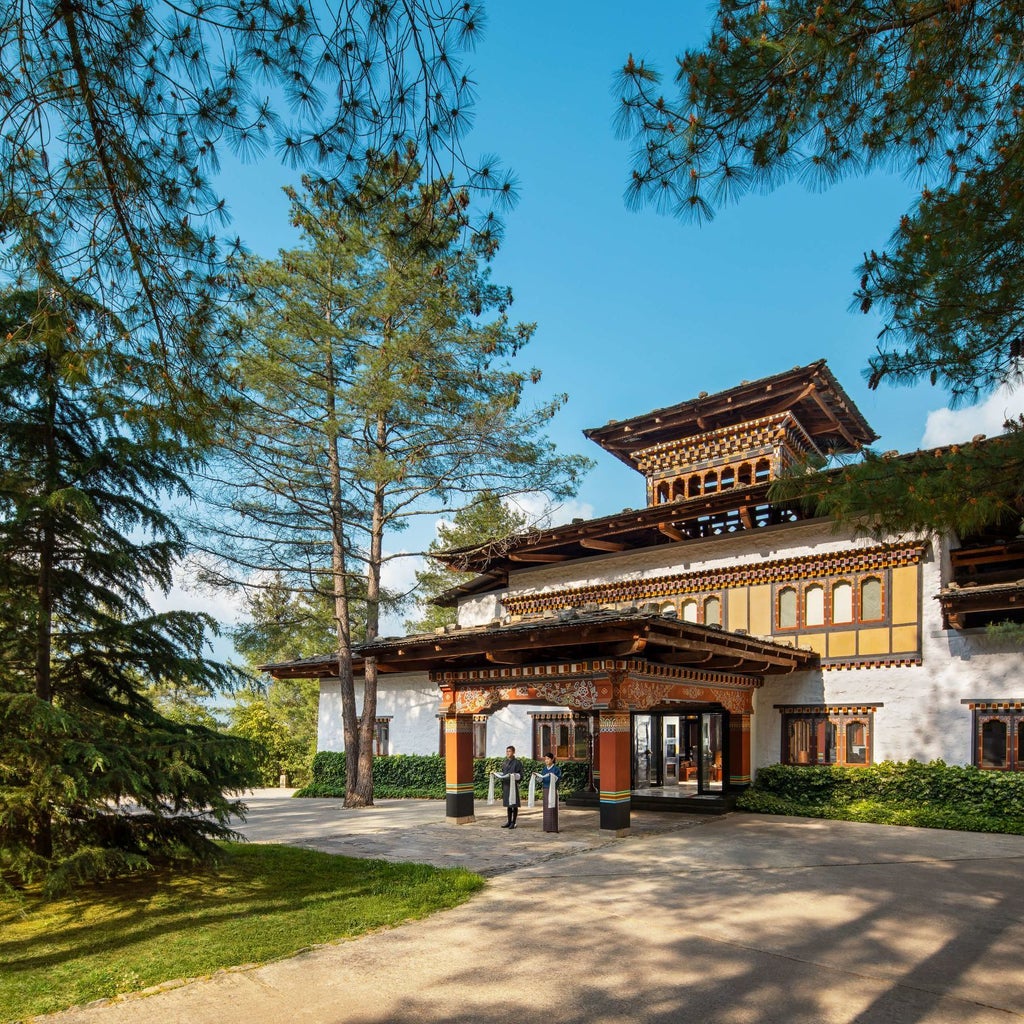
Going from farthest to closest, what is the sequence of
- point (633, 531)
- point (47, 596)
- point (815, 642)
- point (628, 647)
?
point (633, 531) → point (815, 642) → point (628, 647) → point (47, 596)

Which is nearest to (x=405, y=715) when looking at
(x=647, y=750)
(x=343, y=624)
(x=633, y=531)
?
(x=343, y=624)

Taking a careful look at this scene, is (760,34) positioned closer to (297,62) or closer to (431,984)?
(297,62)

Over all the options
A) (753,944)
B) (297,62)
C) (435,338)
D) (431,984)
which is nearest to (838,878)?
(753,944)

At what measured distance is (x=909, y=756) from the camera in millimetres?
15867

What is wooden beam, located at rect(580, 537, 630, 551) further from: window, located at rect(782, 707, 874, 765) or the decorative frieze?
window, located at rect(782, 707, 874, 765)

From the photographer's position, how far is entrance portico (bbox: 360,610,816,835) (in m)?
13.0

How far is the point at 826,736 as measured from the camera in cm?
1700

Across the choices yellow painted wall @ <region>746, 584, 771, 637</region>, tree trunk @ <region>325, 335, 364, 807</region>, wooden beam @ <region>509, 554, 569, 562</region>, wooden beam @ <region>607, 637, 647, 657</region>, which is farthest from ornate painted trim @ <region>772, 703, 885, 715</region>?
tree trunk @ <region>325, 335, 364, 807</region>

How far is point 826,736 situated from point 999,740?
3163mm

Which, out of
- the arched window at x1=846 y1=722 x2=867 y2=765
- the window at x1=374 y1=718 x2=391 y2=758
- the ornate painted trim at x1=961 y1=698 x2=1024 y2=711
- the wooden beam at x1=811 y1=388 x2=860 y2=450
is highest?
the wooden beam at x1=811 y1=388 x2=860 y2=450

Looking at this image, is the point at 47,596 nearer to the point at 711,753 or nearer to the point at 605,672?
the point at 605,672

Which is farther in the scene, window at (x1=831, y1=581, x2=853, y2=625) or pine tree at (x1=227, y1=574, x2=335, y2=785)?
pine tree at (x1=227, y1=574, x2=335, y2=785)

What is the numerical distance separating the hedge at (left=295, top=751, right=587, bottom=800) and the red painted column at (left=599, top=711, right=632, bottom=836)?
6.71m

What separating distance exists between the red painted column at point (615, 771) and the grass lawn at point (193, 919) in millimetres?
3617
